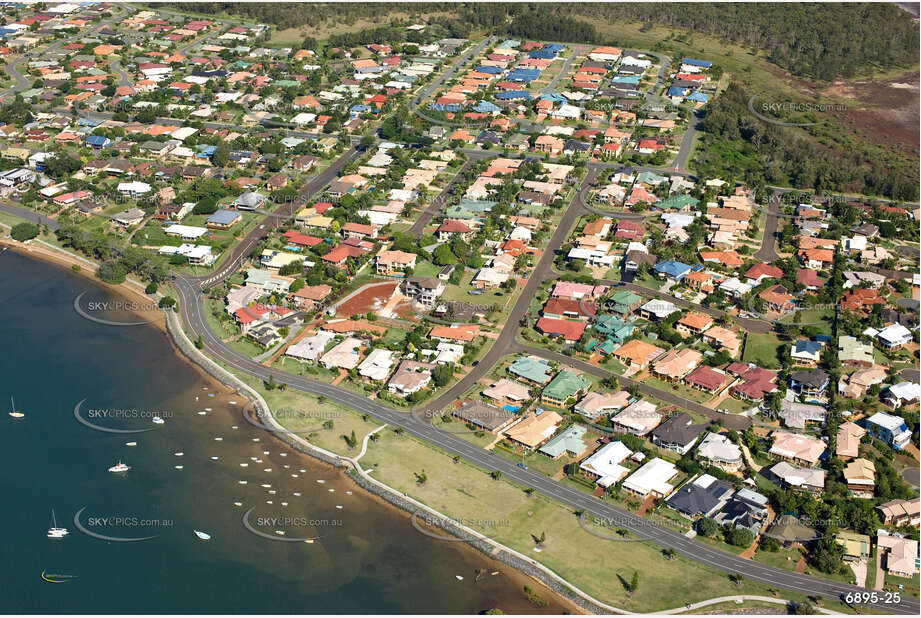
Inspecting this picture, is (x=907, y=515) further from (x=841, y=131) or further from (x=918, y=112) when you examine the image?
(x=918, y=112)

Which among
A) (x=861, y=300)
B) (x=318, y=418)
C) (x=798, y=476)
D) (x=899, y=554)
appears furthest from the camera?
(x=861, y=300)

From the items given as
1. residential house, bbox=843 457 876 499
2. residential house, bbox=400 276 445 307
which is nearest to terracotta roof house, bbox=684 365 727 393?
residential house, bbox=843 457 876 499

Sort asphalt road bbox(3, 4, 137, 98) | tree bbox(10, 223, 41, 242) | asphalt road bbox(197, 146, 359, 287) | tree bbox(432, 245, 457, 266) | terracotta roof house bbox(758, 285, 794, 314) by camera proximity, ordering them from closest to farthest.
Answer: terracotta roof house bbox(758, 285, 794, 314) < asphalt road bbox(197, 146, 359, 287) < tree bbox(432, 245, 457, 266) < tree bbox(10, 223, 41, 242) < asphalt road bbox(3, 4, 137, 98)

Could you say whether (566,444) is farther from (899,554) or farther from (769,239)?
(769,239)

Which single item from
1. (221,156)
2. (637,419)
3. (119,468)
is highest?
(221,156)

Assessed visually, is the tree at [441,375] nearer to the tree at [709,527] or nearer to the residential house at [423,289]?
the residential house at [423,289]

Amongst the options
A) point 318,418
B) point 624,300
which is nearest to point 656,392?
point 624,300

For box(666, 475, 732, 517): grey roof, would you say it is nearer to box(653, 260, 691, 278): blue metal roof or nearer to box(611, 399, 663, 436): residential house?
box(611, 399, 663, 436): residential house
